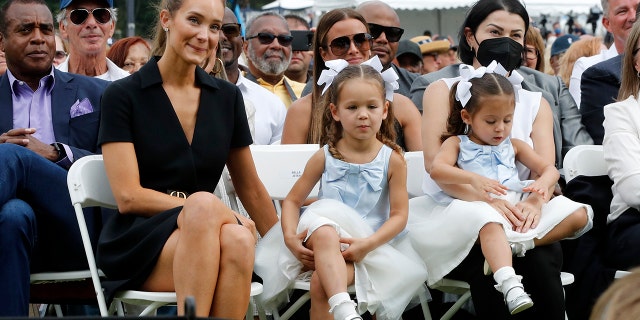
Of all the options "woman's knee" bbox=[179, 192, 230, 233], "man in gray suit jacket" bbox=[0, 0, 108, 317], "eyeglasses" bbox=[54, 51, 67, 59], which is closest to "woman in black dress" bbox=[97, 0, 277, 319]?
"woman's knee" bbox=[179, 192, 230, 233]

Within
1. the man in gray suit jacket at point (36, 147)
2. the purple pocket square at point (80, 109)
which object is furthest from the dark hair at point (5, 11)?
the purple pocket square at point (80, 109)

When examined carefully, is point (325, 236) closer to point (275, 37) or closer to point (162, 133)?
point (162, 133)

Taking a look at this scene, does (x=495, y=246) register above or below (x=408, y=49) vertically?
above

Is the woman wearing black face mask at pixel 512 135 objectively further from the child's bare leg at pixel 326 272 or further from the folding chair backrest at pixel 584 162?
the child's bare leg at pixel 326 272

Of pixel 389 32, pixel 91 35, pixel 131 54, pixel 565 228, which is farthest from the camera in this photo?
pixel 131 54

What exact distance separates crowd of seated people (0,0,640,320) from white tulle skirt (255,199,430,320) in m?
0.06

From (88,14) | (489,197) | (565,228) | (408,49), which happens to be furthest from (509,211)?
(408,49)

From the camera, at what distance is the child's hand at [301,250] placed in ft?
14.2

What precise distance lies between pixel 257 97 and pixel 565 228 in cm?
264

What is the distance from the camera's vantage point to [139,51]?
7.52m

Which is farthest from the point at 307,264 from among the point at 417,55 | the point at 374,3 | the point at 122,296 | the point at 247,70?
the point at 417,55

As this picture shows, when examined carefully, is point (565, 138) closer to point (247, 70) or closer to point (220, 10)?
point (220, 10)

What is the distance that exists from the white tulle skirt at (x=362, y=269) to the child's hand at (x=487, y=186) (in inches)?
16.2

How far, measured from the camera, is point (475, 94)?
15.8 feet
